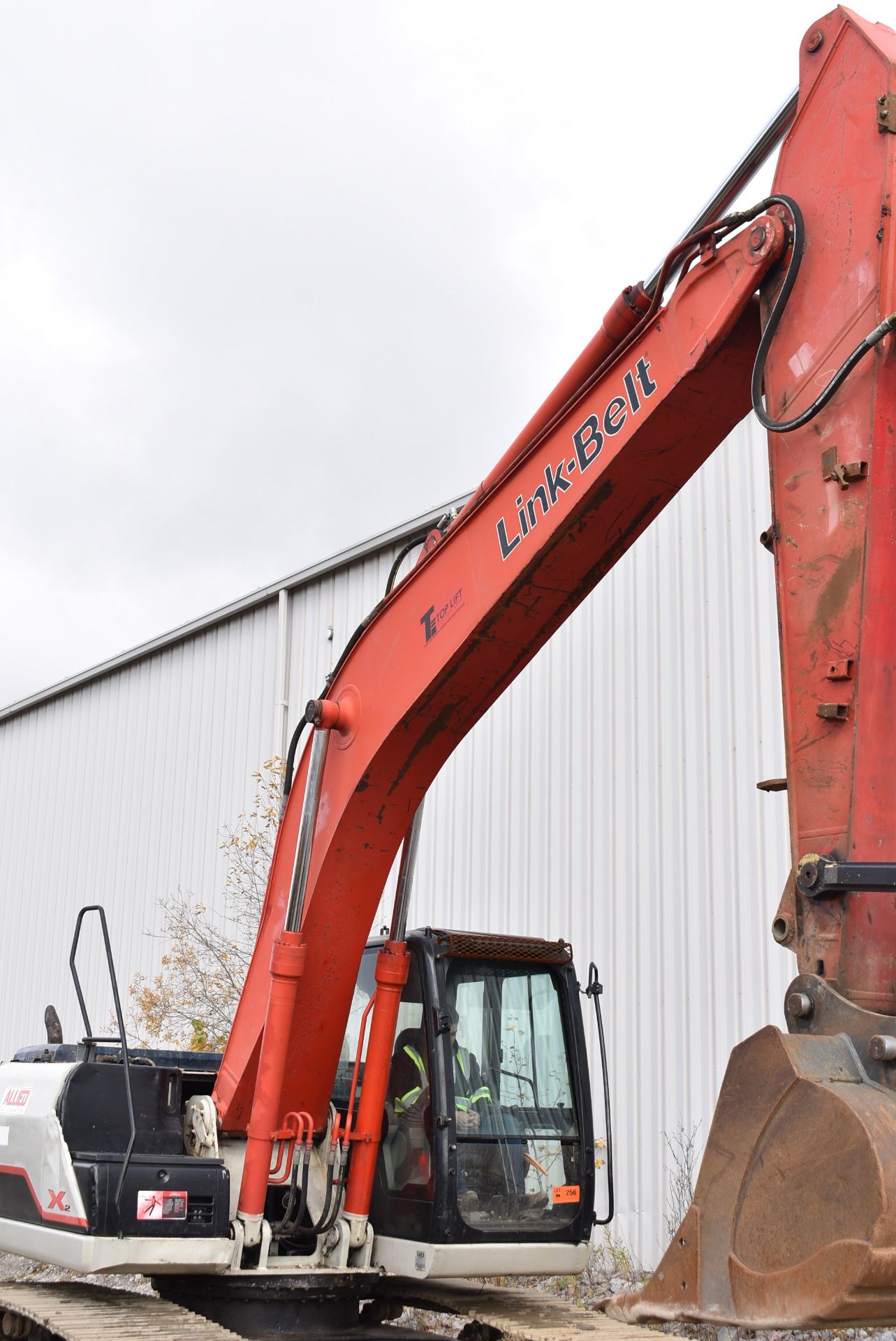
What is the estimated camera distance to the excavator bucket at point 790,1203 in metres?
2.72

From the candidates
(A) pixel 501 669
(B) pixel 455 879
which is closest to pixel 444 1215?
(A) pixel 501 669

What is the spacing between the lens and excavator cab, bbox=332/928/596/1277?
20.0 feet

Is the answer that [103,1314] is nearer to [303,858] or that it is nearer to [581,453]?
[303,858]

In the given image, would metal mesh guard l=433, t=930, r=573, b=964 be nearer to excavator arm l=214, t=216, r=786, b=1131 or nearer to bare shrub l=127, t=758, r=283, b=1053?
excavator arm l=214, t=216, r=786, b=1131

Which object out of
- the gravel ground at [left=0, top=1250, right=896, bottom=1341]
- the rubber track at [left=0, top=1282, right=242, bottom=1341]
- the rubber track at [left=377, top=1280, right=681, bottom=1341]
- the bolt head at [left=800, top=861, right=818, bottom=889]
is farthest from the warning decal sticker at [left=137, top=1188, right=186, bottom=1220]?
the bolt head at [left=800, top=861, right=818, bottom=889]

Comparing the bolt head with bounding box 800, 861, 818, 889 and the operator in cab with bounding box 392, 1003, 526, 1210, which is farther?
the operator in cab with bounding box 392, 1003, 526, 1210

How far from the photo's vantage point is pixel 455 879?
1350 cm

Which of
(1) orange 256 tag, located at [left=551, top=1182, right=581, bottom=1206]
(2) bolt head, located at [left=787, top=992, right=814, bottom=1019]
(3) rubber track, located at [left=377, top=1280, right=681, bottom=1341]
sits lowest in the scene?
Answer: (3) rubber track, located at [left=377, top=1280, right=681, bottom=1341]

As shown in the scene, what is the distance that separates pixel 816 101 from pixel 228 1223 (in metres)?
4.92

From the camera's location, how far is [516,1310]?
20.9ft

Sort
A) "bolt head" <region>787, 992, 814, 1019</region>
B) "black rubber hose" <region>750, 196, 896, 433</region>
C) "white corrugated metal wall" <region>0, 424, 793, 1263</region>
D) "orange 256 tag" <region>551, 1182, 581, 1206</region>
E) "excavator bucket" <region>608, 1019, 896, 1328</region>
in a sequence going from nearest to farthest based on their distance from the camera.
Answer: "excavator bucket" <region>608, 1019, 896, 1328</region> < "bolt head" <region>787, 992, 814, 1019</region> < "black rubber hose" <region>750, 196, 896, 433</region> < "orange 256 tag" <region>551, 1182, 581, 1206</region> < "white corrugated metal wall" <region>0, 424, 793, 1263</region>

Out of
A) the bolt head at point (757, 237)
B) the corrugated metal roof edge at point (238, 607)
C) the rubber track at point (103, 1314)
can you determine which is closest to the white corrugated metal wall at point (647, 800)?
the corrugated metal roof edge at point (238, 607)

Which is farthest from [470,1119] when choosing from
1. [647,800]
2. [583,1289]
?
[647,800]

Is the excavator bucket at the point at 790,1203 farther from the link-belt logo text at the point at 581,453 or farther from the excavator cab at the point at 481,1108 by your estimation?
the excavator cab at the point at 481,1108
